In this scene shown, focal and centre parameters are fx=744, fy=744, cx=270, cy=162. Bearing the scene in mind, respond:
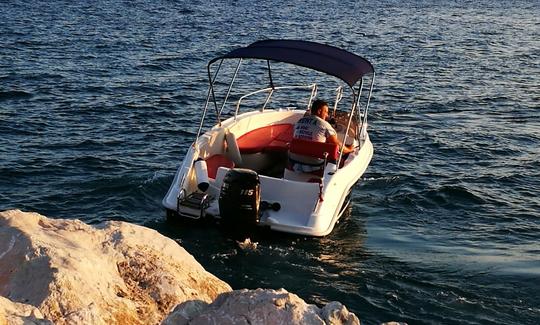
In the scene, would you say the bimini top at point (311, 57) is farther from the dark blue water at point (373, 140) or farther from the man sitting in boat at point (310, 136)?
the dark blue water at point (373, 140)

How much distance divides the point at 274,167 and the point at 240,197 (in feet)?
11.2

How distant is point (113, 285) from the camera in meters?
5.33

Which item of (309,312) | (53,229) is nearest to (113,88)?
(53,229)

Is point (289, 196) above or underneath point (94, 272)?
underneath

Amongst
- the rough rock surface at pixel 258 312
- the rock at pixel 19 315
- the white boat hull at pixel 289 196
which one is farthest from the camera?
the white boat hull at pixel 289 196

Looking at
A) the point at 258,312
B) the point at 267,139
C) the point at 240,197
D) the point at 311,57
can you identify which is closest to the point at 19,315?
the point at 258,312

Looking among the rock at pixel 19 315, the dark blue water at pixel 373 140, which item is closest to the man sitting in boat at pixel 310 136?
the dark blue water at pixel 373 140

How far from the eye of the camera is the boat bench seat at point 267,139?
40.5 ft

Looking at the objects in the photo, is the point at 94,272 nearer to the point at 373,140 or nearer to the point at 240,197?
the point at 240,197

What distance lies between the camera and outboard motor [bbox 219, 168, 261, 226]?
9242 mm

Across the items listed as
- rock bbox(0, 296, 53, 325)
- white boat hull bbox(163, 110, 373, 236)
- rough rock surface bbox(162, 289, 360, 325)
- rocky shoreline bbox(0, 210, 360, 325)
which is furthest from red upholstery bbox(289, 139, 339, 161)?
rock bbox(0, 296, 53, 325)

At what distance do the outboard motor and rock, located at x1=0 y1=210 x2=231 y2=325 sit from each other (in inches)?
117

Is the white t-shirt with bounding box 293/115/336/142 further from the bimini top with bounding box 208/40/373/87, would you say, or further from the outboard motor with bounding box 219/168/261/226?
the outboard motor with bounding box 219/168/261/226

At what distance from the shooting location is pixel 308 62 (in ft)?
36.5
